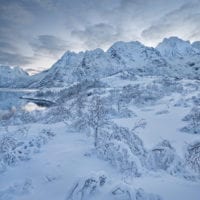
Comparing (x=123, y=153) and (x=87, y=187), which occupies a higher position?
(x=123, y=153)

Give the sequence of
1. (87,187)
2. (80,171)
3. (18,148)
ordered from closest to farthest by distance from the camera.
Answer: (87,187), (80,171), (18,148)

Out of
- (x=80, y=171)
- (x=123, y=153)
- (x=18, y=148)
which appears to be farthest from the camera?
(x=18, y=148)

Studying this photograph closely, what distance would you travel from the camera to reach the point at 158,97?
1388 inches

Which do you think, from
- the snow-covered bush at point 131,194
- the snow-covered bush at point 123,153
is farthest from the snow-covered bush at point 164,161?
the snow-covered bush at point 131,194

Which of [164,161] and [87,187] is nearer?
[87,187]

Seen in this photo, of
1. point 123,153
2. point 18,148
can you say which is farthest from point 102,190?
point 18,148

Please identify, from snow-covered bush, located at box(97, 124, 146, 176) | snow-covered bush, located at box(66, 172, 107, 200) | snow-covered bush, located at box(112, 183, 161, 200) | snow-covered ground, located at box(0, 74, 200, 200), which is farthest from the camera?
snow-covered bush, located at box(97, 124, 146, 176)

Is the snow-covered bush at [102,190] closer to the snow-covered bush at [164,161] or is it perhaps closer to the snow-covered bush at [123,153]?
the snow-covered bush at [123,153]

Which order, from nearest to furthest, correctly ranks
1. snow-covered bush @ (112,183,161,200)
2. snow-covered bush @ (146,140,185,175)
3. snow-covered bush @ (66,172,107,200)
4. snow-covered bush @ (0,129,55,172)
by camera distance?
snow-covered bush @ (112,183,161,200)
snow-covered bush @ (66,172,107,200)
snow-covered bush @ (0,129,55,172)
snow-covered bush @ (146,140,185,175)

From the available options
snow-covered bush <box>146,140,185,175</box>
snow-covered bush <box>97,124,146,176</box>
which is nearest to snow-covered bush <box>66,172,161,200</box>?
snow-covered bush <box>97,124,146,176</box>

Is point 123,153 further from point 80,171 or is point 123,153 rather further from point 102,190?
point 102,190

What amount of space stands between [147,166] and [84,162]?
2.56m

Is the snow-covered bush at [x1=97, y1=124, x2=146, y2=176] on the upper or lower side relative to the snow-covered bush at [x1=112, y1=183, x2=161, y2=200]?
upper

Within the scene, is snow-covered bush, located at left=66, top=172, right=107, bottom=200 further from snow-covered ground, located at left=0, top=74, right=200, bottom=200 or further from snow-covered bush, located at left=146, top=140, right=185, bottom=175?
snow-covered bush, located at left=146, top=140, right=185, bottom=175
